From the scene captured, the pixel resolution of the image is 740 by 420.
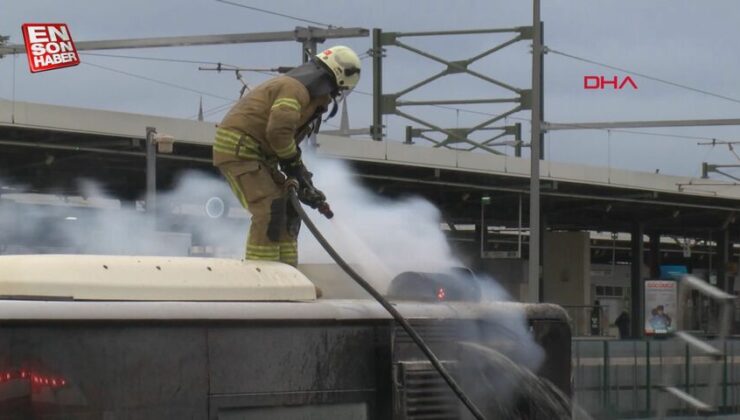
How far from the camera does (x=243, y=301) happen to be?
166 inches

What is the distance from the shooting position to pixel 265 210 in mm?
5836

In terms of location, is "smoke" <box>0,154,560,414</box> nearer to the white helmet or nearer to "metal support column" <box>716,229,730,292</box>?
the white helmet

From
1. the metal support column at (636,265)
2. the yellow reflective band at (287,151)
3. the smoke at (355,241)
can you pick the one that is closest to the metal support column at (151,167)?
the smoke at (355,241)

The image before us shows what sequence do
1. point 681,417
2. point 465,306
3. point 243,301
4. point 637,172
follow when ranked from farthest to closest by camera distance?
point 637,172 < point 681,417 < point 465,306 < point 243,301

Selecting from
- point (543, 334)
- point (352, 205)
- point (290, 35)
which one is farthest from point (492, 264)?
point (543, 334)

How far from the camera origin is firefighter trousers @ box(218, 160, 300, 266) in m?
5.67

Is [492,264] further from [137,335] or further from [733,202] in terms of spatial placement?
[137,335]

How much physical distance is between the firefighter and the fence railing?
145 cm

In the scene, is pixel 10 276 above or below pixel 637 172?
below

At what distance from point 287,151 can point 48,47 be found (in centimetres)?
1983

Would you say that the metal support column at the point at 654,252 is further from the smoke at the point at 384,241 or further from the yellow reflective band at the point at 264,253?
the yellow reflective band at the point at 264,253

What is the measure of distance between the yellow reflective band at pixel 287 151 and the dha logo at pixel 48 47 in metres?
19.6

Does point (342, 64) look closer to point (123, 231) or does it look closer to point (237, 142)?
point (237, 142)

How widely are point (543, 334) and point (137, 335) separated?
180 centimetres
